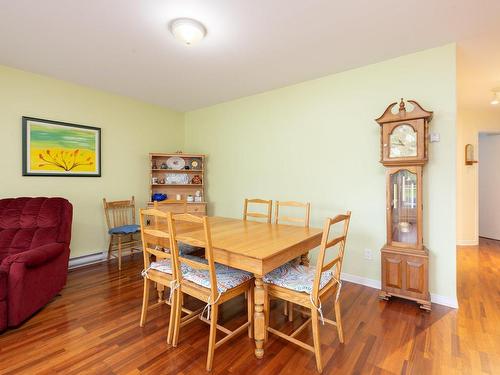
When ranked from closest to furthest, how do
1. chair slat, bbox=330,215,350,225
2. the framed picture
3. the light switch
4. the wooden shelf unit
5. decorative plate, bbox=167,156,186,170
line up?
chair slat, bbox=330,215,350,225
the light switch
the framed picture
the wooden shelf unit
decorative plate, bbox=167,156,186,170

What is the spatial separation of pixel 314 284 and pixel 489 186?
18.2ft

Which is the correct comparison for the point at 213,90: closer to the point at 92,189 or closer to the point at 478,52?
the point at 92,189

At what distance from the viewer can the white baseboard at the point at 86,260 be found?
3480 mm

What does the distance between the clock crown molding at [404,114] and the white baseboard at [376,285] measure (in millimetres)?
1682

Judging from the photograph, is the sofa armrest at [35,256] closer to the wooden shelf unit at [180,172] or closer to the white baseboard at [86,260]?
the white baseboard at [86,260]

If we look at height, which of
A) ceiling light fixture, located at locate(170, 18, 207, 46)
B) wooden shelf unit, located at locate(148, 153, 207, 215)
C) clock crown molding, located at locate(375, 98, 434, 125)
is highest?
ceiling light fixture, located at locate(170, 18, 207, 46)

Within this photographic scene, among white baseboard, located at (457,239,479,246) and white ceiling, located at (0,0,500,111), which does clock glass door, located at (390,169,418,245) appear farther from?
white baseboard, located at (457,239,479,246)

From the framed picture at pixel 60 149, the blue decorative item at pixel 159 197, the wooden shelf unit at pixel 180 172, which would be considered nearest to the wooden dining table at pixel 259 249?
the wooden shelf unit at pixel 180 172

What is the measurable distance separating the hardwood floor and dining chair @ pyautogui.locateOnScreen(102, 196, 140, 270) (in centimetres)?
103

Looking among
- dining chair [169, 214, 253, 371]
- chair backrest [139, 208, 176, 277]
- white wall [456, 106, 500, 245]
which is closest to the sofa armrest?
chair backrest [139, 208, 176, 277]

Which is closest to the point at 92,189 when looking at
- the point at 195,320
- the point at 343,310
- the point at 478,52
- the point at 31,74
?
the point at 31,74

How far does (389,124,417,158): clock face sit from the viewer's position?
2455 mm

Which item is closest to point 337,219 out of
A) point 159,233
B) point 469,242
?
point 159,233

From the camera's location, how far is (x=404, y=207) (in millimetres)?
2572
